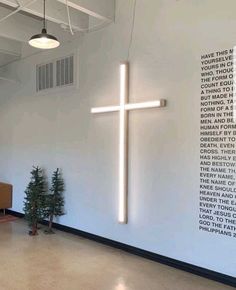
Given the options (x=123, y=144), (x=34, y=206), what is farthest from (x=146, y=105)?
(x=34, y=206)

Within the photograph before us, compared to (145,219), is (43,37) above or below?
above

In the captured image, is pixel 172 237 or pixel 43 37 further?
pixel 172 237

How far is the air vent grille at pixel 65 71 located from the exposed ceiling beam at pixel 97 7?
3.15 ft

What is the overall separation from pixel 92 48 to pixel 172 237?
285 centimetres

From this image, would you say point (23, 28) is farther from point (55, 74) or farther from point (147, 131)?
point (147, 131)

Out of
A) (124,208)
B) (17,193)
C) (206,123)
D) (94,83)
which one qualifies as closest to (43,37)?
(94,83)

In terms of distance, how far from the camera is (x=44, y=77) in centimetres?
543

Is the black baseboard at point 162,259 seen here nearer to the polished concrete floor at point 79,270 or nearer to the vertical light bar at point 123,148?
the polished concrete floor at point 79,270

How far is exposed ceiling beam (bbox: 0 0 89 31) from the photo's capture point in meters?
3.78

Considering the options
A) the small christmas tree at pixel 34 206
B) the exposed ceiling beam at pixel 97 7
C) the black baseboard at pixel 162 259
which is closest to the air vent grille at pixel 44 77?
the exposed ceiling beam at pixel 97 7

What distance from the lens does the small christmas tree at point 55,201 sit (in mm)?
4895

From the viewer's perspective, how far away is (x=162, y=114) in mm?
3736

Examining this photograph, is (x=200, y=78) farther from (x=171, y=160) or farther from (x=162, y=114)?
(x=171, y=160)

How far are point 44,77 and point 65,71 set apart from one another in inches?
22.9
